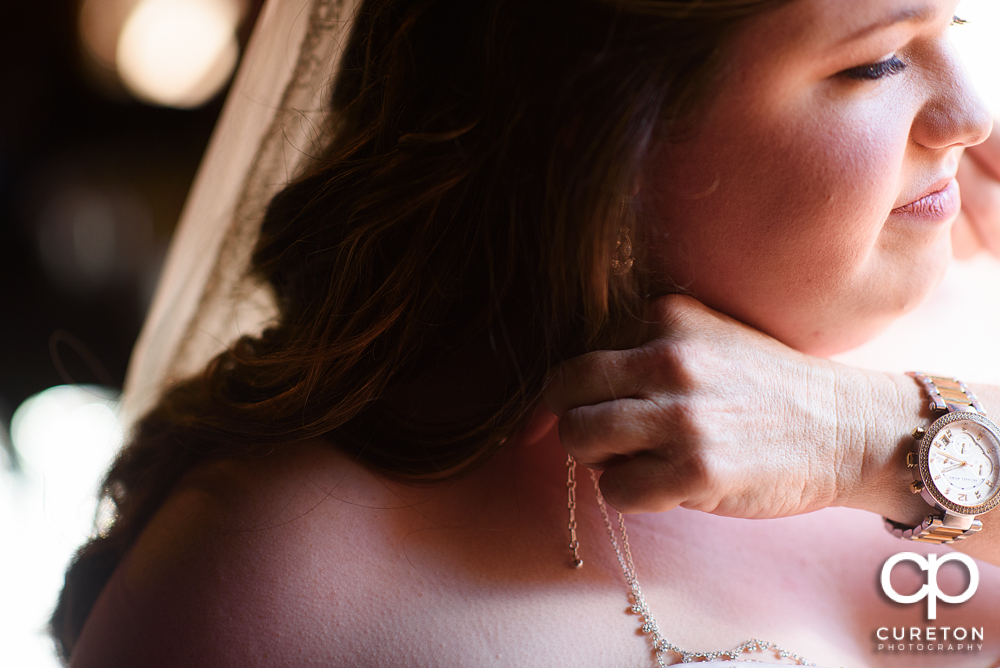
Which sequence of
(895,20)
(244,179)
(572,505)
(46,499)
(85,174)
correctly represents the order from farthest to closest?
1. (85,174)
2. (244,179)
3. (46,499)
4. (572,505)
5. (895,20)

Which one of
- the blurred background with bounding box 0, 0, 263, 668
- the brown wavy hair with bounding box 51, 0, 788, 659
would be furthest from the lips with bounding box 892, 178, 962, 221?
the blurred background with bounding box 0, 0, 263, 668

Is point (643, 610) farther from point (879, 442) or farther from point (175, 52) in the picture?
point (175, 52)

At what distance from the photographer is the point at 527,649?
2.48 ft

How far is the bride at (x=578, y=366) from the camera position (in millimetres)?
701

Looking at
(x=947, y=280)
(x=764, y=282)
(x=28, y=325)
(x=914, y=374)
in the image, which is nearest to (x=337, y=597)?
(x=764, y=282)

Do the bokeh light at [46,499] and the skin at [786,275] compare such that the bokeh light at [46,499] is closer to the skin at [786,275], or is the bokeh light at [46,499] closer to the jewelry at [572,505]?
the jewelry at [572,505]

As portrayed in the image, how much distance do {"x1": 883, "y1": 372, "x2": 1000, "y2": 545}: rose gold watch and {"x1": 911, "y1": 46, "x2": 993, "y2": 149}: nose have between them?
313 mm

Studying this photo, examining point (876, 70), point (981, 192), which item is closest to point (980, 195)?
point (981, 192)

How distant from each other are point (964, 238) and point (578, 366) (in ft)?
2.69

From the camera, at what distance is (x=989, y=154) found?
1.10 m

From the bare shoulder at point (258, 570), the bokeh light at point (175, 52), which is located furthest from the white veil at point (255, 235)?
the bokeh light at point (175, 52)

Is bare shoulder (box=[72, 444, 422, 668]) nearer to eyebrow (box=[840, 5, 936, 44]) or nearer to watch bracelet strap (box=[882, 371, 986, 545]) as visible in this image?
watch bracelet strap (box=[882, 371, 986, 545])

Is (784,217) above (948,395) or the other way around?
above

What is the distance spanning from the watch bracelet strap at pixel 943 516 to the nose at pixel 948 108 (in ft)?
0.95
